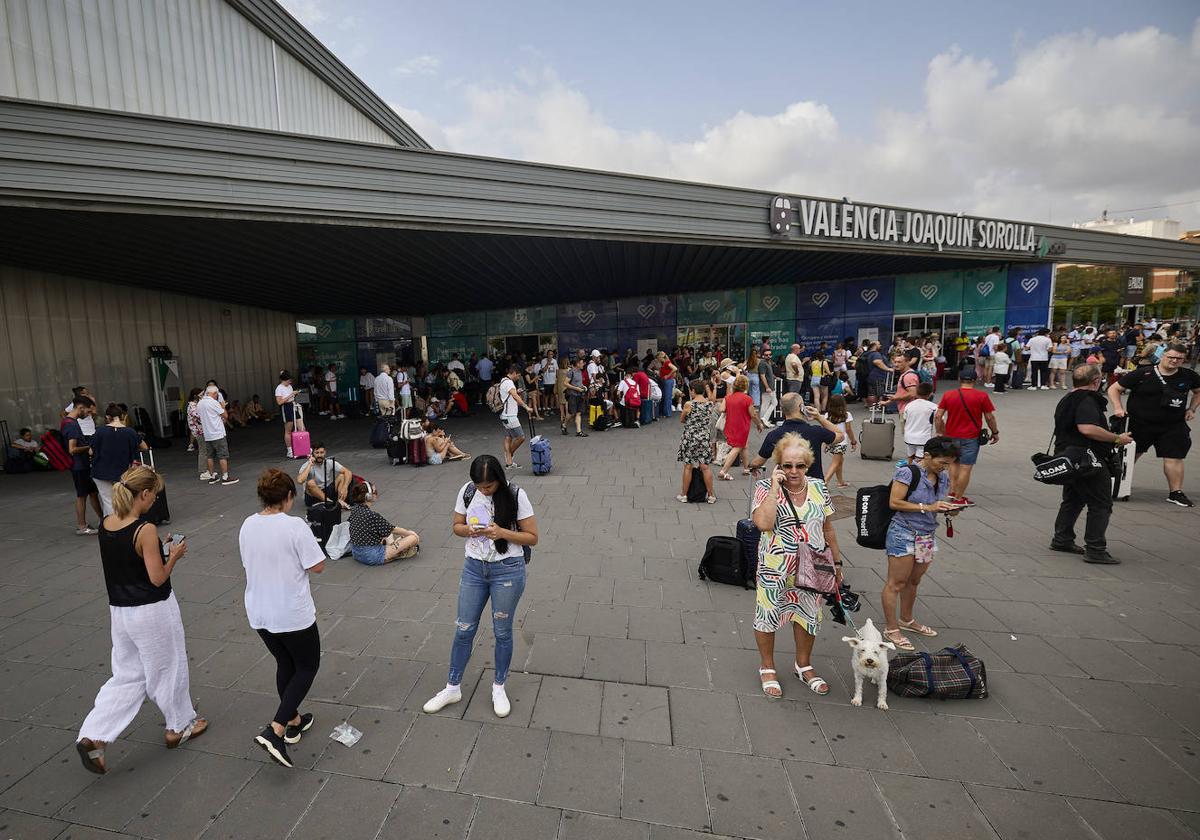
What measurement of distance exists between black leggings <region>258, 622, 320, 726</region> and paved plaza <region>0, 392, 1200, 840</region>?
0.33 meters

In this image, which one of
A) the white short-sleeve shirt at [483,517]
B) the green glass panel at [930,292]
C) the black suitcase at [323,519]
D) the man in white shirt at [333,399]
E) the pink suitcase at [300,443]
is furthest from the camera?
the man in white shirt at [333,399]

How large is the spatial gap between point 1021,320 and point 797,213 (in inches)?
452

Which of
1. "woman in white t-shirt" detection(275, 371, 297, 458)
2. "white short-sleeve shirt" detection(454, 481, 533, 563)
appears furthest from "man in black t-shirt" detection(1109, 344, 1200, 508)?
"woman in white t-shirt" detection(275, 371, 297, 458)

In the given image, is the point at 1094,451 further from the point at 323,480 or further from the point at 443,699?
the point at 323,480

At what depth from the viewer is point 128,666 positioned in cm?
312

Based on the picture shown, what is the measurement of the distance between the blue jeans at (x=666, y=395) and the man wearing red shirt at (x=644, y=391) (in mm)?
1282

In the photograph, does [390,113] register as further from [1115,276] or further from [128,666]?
[1115,276]

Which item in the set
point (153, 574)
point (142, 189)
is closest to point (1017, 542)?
point (153, 574)

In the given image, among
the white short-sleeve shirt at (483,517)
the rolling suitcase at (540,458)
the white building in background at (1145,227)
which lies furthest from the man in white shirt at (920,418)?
the white building in background at (1145,227)

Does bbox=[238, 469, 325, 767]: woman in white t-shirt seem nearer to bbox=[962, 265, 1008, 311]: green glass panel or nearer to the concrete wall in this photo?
the concrete wall

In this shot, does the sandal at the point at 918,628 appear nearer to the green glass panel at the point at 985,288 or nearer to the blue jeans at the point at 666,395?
the blue jeans at the point at 666,395

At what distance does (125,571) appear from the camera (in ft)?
9.87

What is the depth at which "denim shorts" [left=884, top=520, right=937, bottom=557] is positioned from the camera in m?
3.84

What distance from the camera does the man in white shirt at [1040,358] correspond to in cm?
1648
